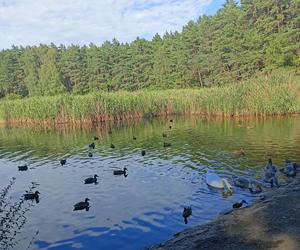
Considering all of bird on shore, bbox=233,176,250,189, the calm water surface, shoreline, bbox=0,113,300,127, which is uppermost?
shoreline, bbox=0,113,300,127

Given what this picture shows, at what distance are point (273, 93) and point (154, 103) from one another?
1446 centimetres

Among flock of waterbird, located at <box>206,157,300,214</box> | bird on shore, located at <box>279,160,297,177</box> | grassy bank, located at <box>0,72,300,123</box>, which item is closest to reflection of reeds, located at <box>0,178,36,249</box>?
flock of waterbird, located at <box>206,157,300,214</box>

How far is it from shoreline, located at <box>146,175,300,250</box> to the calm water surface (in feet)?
3.55

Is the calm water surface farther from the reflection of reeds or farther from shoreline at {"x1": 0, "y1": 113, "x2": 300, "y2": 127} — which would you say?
shoreline at {"x1": 0, "y1": 113, "x2": 300, "y2": 127}

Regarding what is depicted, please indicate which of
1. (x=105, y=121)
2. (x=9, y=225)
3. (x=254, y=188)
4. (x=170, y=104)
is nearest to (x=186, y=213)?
(x=254, y=188)

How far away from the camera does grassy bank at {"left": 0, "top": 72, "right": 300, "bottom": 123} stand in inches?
1296

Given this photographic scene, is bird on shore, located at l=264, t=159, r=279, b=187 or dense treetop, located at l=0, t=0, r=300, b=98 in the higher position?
dense treetop, located at l=0, t=0, r=300, b=98

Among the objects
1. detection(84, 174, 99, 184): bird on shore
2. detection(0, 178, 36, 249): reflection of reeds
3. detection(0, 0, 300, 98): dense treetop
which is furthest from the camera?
detection(0, 0, 300, 98): dense treetop

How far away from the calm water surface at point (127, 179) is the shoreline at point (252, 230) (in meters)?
1.08

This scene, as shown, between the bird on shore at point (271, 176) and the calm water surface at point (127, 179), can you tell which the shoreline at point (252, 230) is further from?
the bird on shore at point (271, 176)

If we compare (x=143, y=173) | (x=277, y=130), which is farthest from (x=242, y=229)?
(x=277, y=130)

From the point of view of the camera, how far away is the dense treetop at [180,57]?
159 ft

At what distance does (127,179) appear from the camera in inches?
619

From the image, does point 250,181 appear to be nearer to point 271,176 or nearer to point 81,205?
point 271,176
